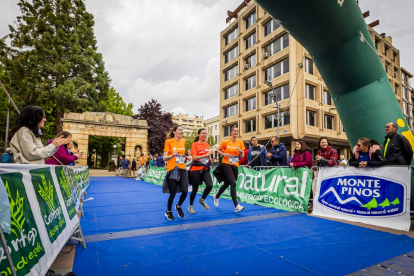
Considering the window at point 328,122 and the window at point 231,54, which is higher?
the window at point 231,54

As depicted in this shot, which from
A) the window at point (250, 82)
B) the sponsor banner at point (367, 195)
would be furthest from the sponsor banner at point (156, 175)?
the window at point (250, 82)

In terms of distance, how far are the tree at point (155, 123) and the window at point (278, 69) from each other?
16.2 m

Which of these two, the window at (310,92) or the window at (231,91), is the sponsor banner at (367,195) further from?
the window at (231,91)

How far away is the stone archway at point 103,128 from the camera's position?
2412cm

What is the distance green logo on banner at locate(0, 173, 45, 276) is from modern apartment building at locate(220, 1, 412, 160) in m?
21.5

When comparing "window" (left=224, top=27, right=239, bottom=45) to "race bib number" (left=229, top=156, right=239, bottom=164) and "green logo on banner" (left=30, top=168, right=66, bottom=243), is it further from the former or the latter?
"green logo on banner" (left=30, top=168, right=66, bottom=243)

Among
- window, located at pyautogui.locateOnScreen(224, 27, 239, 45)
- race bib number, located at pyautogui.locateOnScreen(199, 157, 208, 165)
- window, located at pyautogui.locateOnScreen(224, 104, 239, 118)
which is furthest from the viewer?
window, located at pyautogui.locateOnScreen(224, 27, 239, 45)

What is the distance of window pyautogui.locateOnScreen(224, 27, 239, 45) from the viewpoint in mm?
34559

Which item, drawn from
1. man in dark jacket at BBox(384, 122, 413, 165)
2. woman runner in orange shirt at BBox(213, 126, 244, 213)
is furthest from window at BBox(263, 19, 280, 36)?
man in dark jacket at BBox(384, 122, 413, 165)

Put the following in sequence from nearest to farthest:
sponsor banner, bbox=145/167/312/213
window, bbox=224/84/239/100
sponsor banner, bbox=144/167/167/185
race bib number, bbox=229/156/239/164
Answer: race bib number, bbox=229/156/239/164 < sponsor banner, bbox=145/167/312/213 < sponsor banner, bbox=144/167/167/185 < window, bbox=224/84/239/100

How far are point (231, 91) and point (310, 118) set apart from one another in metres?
12.6

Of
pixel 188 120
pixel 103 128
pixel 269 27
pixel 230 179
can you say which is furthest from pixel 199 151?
pixel 188 120

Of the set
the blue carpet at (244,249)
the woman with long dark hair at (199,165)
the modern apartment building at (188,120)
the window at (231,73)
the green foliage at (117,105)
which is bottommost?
the blue carpet at (244,249)

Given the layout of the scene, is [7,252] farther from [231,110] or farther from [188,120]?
[188,120]
